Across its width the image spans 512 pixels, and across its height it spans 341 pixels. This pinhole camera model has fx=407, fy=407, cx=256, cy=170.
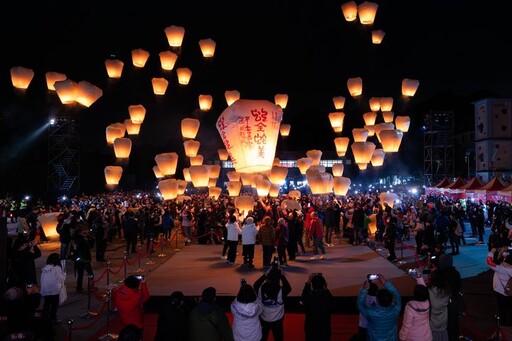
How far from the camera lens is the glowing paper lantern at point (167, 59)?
15359 mm

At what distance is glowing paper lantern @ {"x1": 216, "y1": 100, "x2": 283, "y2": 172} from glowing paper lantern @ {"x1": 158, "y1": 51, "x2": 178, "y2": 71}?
474cm

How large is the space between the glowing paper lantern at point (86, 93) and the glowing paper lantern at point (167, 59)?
2.77m

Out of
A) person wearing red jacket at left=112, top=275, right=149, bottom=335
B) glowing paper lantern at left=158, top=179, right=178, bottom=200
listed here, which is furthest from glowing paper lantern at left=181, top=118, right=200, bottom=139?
person wearing red jacket at left=112, top=275, right=149, bottom=335

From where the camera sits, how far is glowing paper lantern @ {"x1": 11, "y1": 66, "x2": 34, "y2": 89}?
551 inches

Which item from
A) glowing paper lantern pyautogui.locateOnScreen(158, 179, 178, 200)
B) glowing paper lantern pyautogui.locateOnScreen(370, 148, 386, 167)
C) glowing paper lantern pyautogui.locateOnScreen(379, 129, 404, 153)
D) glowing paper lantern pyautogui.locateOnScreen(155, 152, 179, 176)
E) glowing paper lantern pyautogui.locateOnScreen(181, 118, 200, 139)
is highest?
glowing paper lantern pyautogui.locateOnScreen(181, 118, 200, 139)

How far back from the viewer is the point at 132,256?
12586 mm

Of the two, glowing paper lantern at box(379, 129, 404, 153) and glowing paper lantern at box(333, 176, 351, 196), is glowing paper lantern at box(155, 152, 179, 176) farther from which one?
glowing paper lantern at box(379, 129, 404, 153)

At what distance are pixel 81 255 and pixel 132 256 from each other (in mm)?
4535

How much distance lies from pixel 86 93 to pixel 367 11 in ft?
33.2

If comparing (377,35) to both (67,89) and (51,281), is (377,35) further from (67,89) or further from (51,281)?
(51,281)

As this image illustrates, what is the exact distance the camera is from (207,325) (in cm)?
418

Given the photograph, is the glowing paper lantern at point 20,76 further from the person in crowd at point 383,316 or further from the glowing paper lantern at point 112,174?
the person in crowd at point 383,316

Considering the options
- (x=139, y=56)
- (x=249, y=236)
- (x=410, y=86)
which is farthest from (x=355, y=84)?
(x=249, y=236)

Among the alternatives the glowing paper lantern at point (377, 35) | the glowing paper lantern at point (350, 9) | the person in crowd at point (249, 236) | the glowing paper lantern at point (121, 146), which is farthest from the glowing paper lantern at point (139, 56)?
the glowing paper lantern at point (377, 35)
